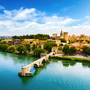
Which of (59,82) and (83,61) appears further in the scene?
(83,61)

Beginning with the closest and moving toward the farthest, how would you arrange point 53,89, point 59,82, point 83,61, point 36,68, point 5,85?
point 53,89
point 5,85
point 59,82
point 36,68
point 83,61

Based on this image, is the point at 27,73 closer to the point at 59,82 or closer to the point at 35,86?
the point at 35,86

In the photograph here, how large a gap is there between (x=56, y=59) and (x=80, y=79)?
930cm

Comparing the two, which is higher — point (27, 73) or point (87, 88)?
point (27, 73)

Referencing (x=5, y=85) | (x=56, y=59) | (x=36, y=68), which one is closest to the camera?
A: (x=5, y=85)

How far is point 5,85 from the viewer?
31.7 ft

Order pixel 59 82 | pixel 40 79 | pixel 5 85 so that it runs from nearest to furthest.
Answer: pixel 5 85, pixel 59 82, pixel 40 79

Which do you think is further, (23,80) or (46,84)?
(23,80)

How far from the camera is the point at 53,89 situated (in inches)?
356

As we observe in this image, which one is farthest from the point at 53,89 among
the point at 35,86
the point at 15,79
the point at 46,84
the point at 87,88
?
the point at 15,79

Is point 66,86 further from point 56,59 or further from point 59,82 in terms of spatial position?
point 56,59

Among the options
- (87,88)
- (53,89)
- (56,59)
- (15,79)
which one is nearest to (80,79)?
(87,88)

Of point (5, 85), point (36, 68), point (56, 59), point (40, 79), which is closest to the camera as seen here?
point (5, 85)

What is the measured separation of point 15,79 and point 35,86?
2670mm
